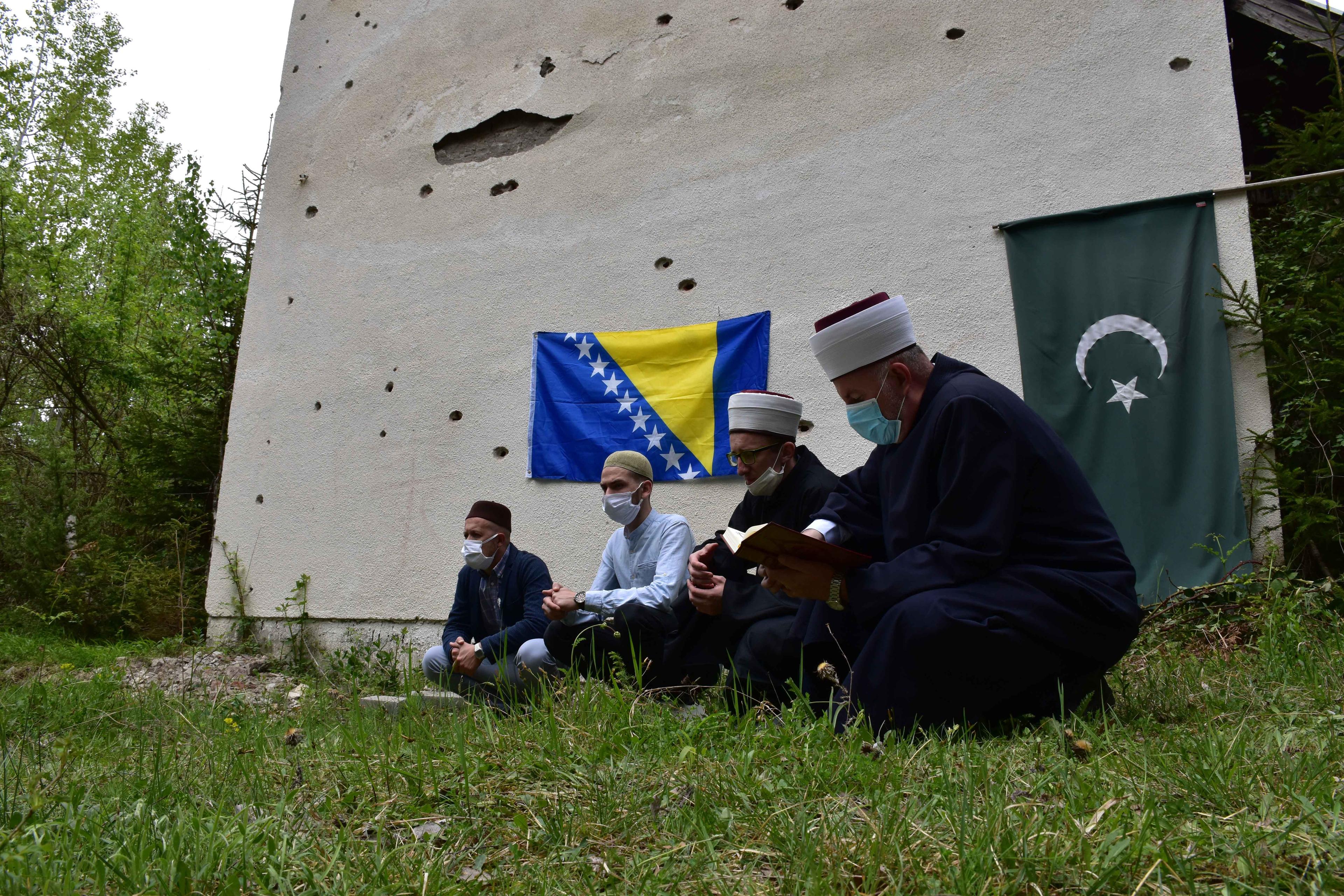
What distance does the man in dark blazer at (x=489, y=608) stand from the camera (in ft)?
13.9

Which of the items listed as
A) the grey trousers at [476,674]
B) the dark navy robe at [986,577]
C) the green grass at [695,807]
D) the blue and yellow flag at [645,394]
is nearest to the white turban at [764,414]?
the dark navy robe at [986,577]

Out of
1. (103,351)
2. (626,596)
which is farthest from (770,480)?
(103,351)

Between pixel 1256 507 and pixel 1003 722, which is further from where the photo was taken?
pixel 1256 507

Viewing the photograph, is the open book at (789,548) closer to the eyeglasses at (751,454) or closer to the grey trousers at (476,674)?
the eyeglasses at (751,454)

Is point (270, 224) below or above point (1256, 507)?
above

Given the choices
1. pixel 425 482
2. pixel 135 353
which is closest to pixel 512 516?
pixel 425 482

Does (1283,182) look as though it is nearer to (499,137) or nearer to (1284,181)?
(1284,181)

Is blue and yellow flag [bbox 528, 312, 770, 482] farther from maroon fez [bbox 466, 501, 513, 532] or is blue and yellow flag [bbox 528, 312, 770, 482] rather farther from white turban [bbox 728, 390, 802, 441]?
white turban [bbox 728, 390, 802, 441]

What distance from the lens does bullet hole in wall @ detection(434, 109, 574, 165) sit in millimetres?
6809

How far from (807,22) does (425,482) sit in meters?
4.10

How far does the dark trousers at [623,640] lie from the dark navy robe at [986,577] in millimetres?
1071

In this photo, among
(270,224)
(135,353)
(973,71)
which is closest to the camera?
(973,71)

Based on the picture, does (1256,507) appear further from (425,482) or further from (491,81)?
(491,81)

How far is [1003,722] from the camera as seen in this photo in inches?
98.3
